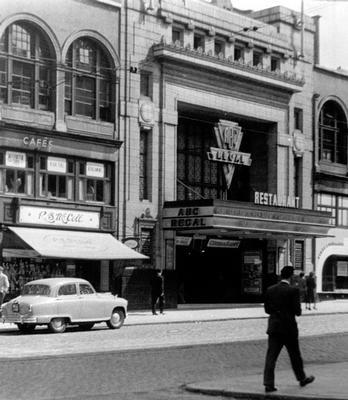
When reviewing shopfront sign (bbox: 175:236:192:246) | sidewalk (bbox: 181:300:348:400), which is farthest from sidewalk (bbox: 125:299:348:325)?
sidewalk (bbox: 181:300:348:400)

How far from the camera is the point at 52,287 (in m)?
26.5

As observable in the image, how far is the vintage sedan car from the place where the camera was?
1019 inches

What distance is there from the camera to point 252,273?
4981cm

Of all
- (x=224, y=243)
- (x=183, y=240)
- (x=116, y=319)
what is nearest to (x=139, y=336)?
(x=116, y=319)

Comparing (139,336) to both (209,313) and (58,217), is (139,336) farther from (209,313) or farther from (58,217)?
(58,217)

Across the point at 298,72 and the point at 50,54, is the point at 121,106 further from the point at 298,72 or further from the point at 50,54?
the point at 298,72

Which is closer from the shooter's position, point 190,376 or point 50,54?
point 190,376

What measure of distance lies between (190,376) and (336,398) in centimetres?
432

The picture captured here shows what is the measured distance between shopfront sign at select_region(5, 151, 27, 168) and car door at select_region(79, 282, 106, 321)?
11430mm

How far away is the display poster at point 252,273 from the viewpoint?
49531 millimetres

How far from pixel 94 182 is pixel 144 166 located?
3425 millimetres

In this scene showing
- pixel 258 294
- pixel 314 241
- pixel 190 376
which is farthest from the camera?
pixel 314 241

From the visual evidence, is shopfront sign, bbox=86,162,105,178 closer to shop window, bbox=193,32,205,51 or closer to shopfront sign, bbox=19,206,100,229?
shopfront sign, bbox=19,206,100,229

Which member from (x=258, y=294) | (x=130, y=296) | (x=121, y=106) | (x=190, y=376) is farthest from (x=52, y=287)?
(x=258, y=294)
